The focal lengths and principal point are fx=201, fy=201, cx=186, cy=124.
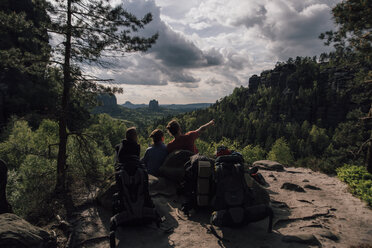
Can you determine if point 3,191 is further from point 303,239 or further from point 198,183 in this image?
point 303,239

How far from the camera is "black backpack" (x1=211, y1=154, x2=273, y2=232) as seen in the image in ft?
14.5

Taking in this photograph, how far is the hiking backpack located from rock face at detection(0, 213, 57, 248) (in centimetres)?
320

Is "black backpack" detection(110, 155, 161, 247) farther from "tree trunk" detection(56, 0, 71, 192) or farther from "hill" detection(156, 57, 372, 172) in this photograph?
"hill" detection(156, 57, 372, 172)

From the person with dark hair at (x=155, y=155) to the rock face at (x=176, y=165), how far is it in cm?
27

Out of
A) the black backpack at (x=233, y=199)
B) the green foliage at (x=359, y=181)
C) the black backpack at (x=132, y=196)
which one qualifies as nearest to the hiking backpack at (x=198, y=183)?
the black backpack at (x=233, y=199)

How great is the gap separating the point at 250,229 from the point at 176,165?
10.3 ft

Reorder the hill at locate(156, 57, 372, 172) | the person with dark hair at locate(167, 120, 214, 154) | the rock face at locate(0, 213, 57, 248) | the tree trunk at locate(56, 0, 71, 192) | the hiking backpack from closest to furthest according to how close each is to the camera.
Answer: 1. the rock face at locate(0, 213, 57, 248)
2. the hiking backpack
3. the tree trunk at locate(56, 0, 71, 192)
4. the person with dark hair at locate(167, 120, 214, 154)
5. the hill at locate(156, 57, 372, 172)

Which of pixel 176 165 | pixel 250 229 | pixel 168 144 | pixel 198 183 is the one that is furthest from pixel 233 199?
pixel 168 144

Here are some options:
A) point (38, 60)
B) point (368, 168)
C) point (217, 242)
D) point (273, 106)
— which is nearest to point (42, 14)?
point (38, 60)

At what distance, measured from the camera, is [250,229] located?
494 centimetres

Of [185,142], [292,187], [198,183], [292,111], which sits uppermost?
[292,111]

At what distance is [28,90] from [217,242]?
1695 inches

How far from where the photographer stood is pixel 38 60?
686 cm

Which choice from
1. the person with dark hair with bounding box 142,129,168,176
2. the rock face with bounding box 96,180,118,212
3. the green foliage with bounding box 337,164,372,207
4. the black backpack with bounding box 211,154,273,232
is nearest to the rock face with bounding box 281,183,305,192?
the green foliage with bounding box 337,164,372,207
